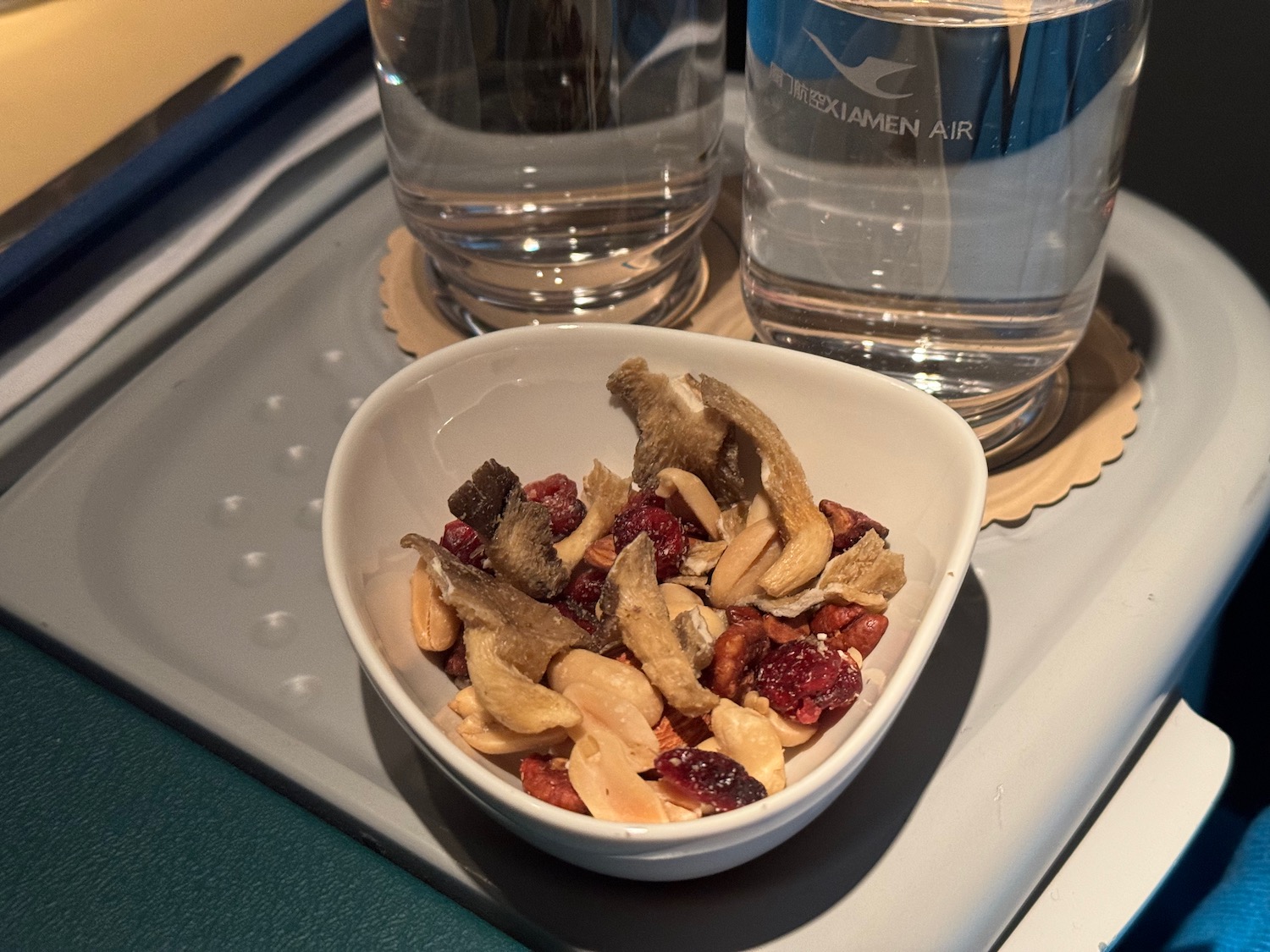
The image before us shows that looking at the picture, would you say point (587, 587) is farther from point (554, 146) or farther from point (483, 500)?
point (554, 146)

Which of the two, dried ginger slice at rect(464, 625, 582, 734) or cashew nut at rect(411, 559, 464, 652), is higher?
dried ginger slice at rect(464, 625, 582, 734)

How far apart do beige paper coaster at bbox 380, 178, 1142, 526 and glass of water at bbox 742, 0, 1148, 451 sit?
0.02m

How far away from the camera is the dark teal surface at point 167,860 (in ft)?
1.13

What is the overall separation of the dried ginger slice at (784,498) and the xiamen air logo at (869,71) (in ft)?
0.37

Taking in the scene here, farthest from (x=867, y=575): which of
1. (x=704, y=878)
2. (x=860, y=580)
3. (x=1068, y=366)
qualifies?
(x=1068, y=366)

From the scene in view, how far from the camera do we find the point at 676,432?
41 cm

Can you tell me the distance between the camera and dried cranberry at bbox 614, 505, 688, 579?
0.40 meters

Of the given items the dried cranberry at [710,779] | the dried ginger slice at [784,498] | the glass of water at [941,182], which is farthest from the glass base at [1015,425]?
the dried cranberry at [710,779]

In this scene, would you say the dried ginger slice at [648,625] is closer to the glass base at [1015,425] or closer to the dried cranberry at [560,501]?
the dried cranberry at [560,501]

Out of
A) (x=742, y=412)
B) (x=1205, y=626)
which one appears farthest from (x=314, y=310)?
(x=1205, y=626)

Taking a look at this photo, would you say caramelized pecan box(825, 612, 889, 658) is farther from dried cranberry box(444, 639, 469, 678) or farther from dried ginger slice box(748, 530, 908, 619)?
dried cranberry box(444, 639, 469, 678)

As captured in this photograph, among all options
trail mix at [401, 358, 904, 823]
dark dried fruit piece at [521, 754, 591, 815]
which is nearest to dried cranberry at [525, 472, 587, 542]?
trail mix at [401, 358, 904, 823]

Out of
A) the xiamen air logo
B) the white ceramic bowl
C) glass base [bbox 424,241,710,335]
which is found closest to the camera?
the white ceramic bowl

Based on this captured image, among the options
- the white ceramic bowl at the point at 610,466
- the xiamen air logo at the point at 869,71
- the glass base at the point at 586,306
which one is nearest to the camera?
the white ceramic bowl at the point at 610,466
